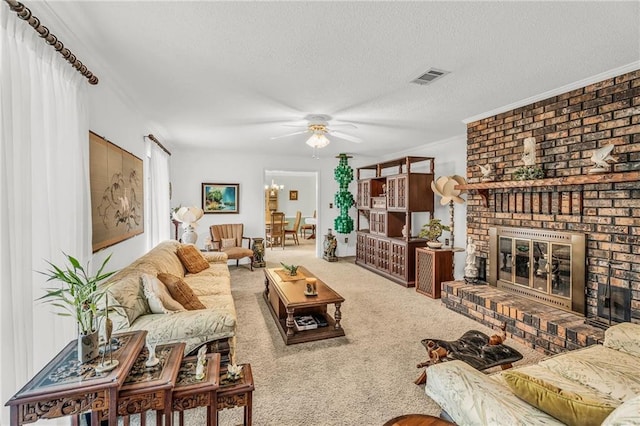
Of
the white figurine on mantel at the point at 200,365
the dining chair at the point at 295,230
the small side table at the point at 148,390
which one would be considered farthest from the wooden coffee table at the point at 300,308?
the dining chair at the point at 295,230

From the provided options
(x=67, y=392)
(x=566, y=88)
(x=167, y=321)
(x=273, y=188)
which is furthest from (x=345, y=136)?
(x=273, y=188)

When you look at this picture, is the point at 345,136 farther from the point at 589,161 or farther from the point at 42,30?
the point at 42,30

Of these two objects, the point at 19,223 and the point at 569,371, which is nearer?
the point at 19,223

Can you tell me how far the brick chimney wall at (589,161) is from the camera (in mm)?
2572

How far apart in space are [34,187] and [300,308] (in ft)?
7.61

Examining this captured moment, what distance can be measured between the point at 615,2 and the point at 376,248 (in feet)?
15.8

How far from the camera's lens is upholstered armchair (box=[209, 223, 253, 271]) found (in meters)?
6.00

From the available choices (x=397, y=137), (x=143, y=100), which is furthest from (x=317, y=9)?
(x=397, y=137)

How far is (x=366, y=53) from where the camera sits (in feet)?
7.44

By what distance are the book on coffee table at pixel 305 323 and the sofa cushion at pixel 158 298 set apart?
3.98 ft

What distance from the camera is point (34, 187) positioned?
1.64 meters

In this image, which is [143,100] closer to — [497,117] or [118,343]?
[118,343]

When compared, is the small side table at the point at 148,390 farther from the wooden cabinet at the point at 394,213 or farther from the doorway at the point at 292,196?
the doorway at the point at 292,196

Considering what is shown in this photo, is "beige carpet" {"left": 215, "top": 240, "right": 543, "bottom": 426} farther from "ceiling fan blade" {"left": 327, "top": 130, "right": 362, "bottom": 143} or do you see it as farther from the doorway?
the doorway
